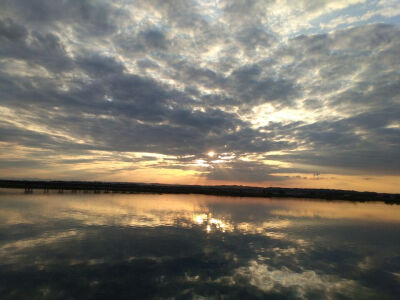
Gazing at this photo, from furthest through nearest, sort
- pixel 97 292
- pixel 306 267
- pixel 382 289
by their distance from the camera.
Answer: pixel 306 267
pixel 382 289
pixel 97 292

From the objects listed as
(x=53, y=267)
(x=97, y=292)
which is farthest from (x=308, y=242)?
(x=53, y=267)

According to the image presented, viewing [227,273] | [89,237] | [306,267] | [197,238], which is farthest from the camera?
[197,238]

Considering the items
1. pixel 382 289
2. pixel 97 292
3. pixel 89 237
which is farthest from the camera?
pixel 89 237

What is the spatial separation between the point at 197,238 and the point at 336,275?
12777mm

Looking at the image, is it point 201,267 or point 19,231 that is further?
point 19,231

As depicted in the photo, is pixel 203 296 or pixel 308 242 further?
pixel 308 242

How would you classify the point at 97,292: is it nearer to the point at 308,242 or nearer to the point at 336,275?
the point at 336,275

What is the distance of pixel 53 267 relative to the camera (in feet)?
48.5

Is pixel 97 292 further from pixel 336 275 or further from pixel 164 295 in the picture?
pixel 336 275

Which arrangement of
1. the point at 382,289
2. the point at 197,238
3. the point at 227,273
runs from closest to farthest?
1. the point at 382,289
2. the point at 227,273
3. the point at 197,238

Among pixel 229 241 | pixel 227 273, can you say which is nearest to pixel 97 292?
pixel 227 273

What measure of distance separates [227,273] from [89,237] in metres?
14.7

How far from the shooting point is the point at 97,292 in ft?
39.0

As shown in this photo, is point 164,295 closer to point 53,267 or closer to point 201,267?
point 201,267
